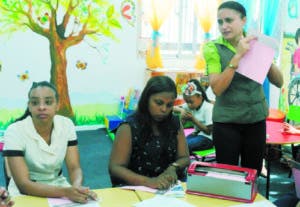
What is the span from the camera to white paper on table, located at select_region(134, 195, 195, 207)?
1479mm

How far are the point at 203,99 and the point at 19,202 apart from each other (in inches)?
82.0

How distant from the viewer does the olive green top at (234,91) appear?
6.51 feet

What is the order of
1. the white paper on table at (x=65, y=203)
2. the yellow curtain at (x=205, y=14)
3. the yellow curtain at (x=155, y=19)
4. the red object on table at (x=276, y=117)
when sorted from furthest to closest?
the yellow curtain at (x=205, y=14), the yellow curtain at (x=155, y=19), the red object on table at (x=276, y=117), the white paper on table at (x=65, y=203)

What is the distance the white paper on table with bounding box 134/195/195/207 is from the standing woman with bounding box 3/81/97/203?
45 cm

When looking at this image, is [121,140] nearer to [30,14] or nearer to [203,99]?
[203,99]

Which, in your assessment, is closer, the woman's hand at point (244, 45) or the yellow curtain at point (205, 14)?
the woman's hand at point (244, 45)

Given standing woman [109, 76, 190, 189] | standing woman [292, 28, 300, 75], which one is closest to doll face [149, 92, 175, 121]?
standing woman [109, 76, 190, 189]

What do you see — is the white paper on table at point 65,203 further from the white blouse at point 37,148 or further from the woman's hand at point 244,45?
the woman's hand at point 244,45

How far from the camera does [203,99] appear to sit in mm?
3248

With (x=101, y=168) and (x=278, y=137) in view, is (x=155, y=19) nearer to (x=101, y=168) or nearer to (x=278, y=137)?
(x=101, y=168)

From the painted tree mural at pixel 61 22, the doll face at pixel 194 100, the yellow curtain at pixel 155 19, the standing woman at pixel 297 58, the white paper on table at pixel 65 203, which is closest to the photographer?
the white paper on table at pixel 65 203

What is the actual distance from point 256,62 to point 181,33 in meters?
3.72

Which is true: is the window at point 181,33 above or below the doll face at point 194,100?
above

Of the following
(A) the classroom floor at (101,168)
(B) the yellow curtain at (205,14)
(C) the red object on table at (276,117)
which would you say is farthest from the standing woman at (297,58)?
(B) the yellow curtain at (205,14)
